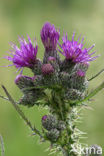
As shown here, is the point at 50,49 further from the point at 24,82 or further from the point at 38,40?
the point at 38,40

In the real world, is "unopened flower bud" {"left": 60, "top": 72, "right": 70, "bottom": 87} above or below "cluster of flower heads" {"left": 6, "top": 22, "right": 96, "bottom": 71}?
below

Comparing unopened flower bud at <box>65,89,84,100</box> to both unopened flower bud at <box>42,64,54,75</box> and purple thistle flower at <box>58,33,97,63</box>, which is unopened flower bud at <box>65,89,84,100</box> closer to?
unopened flower bud at <box>42,64,54,75</box>

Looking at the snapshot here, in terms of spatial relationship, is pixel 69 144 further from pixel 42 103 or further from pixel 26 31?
pixel 26 31

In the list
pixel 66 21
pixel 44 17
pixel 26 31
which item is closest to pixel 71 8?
pixel 44 17

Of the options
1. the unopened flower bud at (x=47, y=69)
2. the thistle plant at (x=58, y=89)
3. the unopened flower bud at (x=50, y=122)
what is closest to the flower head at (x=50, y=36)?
the thistle plant at (x=58, y=89)

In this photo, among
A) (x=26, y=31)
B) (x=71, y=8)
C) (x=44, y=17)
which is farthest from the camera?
(x=71, y=8)

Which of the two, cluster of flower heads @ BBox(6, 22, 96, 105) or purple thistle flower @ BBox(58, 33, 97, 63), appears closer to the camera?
cluster of flower heads @ BBox(6, 22, 96, 105)

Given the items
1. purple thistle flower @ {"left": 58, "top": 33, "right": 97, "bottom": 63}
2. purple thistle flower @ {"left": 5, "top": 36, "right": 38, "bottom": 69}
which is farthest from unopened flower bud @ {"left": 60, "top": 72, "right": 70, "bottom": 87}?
purple thistle flower @ {"left": 5, "top": 36, "right": 38, "bottom": 69}
